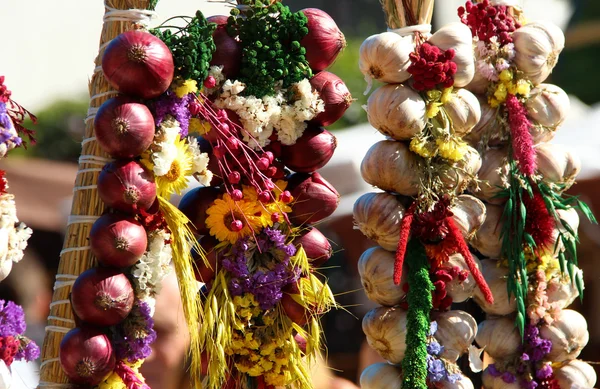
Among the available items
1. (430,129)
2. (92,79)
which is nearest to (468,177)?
(430,129)

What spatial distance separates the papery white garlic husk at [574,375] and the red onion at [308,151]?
3.11 feet

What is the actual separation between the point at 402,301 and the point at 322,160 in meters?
0.43

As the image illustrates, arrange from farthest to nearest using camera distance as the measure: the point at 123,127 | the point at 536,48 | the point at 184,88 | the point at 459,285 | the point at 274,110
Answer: the point at 536,48
the point at 459,285
the point at 274,110
the point at 184,88
the point at 123,127

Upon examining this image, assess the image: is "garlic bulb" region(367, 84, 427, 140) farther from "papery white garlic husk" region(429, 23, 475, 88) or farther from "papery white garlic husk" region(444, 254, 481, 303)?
"papery white garlic husk" region(444, 254, 481, 303)

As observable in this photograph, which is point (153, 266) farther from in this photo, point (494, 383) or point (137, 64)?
point (494, 383)

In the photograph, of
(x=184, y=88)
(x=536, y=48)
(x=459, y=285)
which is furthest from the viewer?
(x=536, y=48)

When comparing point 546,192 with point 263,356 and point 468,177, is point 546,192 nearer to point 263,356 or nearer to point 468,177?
point 468,177

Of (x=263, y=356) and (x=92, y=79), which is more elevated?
(x=92, y=79)

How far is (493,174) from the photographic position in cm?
224

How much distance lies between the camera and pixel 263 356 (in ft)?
6.15

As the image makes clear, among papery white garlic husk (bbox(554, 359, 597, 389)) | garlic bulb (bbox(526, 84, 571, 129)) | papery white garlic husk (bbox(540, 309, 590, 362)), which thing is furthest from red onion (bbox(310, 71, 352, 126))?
papery white garlic husk (bbox(554, 359, 597, 389))

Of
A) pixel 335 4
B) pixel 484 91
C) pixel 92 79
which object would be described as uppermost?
pixel 92 79

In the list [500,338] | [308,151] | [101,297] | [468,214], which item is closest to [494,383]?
[500,338]

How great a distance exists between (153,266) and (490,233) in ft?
3.21
